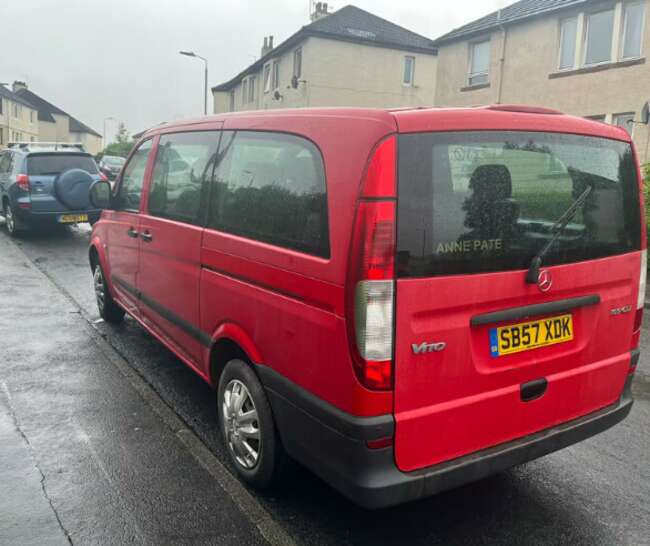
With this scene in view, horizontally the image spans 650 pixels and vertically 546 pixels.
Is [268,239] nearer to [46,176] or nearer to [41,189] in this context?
[41,189]

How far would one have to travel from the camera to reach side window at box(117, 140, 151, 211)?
4.91 meters

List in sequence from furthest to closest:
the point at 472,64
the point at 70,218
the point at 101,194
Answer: the point at 472,64 < the point at 70,218 < the point at 101,194

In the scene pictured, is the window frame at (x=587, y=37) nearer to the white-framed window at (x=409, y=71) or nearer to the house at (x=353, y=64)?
the house at (x=353, y=64)

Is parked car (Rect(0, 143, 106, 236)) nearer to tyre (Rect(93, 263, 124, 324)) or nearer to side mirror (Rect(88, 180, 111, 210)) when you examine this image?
tyre (Rect(93, 263, 124, 324))

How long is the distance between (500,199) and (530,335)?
2.07ft

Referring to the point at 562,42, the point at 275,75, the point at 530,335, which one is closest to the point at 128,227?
the point at 530,335

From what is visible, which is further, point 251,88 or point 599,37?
point 251,88

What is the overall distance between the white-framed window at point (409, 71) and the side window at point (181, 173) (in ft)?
100

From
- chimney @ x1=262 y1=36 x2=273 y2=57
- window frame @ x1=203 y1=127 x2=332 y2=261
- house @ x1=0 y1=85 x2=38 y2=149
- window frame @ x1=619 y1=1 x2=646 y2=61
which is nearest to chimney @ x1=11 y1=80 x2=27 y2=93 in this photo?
house @ x1=0 y1=85 x2=38 y2=149

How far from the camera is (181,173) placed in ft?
13.6

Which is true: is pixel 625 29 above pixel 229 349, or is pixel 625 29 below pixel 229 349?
above

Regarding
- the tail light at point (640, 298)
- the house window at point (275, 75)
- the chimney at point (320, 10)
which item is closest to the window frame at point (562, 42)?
the tail light at point (640, 298)

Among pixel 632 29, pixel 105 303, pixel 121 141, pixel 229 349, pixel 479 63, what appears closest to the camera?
pixel 229 349

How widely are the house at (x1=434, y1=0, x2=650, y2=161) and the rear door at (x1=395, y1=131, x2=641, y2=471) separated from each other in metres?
14.3
